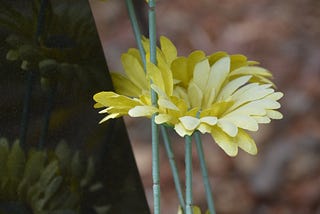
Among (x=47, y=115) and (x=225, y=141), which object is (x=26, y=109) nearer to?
(x=47, y=115)

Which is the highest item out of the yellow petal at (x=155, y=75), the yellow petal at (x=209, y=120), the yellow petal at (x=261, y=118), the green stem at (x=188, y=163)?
the yellow petal at (x=155, y=75)

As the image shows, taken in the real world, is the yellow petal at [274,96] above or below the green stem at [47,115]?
below

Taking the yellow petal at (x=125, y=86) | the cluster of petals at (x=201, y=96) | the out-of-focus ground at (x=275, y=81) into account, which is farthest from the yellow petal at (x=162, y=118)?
the out-of-focus ground at (x=275, y=81)

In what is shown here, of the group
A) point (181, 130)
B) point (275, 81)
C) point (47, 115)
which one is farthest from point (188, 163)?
point (275, 81)

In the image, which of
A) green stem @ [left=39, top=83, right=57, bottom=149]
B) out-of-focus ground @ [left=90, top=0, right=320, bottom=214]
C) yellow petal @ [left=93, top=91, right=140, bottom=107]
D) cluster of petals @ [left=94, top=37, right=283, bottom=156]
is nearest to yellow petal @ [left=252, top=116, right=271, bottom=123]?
cluster of petals @ [left=94, top=37, right=283, bottom=156]

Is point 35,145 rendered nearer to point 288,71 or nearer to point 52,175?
point 52,175

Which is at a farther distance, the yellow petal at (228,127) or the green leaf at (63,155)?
the green leaf at (63,155)

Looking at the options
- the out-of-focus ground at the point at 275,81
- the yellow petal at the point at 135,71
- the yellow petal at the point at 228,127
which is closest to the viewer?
the yellow petal at the point at 228,127

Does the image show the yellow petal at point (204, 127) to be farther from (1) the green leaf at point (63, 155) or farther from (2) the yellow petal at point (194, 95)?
(1) the green leaf at point (63, 155)
